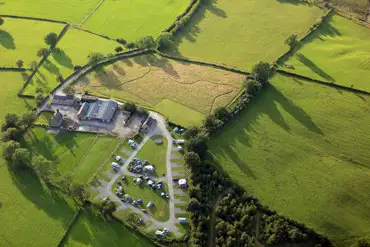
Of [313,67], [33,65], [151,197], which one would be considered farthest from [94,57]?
[313,67]

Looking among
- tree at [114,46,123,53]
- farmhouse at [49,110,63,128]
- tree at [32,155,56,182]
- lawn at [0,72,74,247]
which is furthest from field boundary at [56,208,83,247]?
tree at [114,46,123,53]

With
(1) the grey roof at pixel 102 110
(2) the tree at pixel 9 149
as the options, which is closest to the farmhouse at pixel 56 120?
(1) the grey roof at pixel 102 110

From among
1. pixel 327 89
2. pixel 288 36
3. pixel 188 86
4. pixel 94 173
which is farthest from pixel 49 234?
pixel 288 36

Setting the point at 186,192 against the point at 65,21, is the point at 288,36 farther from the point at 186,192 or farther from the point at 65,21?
the point at 65,21

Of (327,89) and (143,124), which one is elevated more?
(327,89)

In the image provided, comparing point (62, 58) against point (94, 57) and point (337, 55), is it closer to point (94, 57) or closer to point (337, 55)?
point (94, 57)

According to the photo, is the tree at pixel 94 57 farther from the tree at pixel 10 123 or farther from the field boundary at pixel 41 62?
the tree at pixel 10 123
